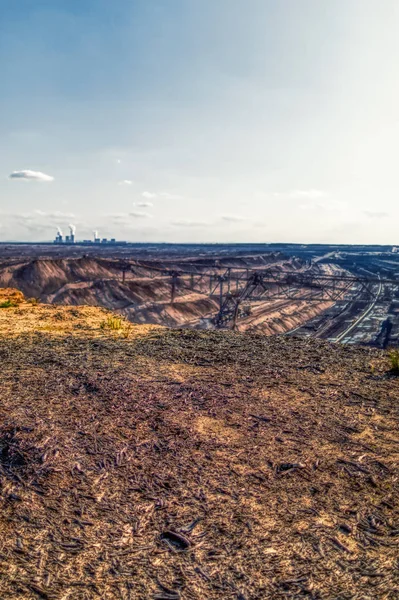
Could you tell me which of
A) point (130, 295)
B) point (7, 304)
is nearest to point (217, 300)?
point (130, 295)

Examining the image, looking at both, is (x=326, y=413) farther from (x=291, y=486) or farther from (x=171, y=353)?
(x=171, y=353)

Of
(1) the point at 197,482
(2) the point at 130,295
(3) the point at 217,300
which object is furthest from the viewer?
(3) the point at 217,300

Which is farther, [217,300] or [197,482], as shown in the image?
[217,300]

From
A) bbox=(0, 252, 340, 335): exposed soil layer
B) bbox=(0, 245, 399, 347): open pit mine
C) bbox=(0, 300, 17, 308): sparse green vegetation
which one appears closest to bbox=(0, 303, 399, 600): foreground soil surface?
bbox=(0, 300, 17, 308): sparse green vegetation

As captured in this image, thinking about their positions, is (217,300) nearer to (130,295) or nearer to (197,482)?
(130,295)

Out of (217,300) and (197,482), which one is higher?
(197,482)

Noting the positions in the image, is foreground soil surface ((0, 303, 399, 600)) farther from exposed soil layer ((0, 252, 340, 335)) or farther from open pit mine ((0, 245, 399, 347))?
exposed soil layer ((0, 252, 340, 335))

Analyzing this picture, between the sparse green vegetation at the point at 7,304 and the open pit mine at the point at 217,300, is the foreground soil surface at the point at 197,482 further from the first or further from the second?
the open pit mine at the point at 217,300

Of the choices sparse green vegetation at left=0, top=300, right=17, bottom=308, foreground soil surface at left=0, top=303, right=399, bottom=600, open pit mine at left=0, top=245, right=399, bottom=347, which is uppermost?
sparse green vegetation at left=0, top=300, right=17, bottom=308

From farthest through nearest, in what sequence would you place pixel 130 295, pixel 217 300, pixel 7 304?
pixel 217 300, pixel 130 295, pixel 7 304

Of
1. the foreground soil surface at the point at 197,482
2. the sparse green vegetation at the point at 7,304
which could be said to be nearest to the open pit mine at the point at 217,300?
the sparse green vegetation at the point at 7,304

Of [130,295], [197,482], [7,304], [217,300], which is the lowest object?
[217,300]
